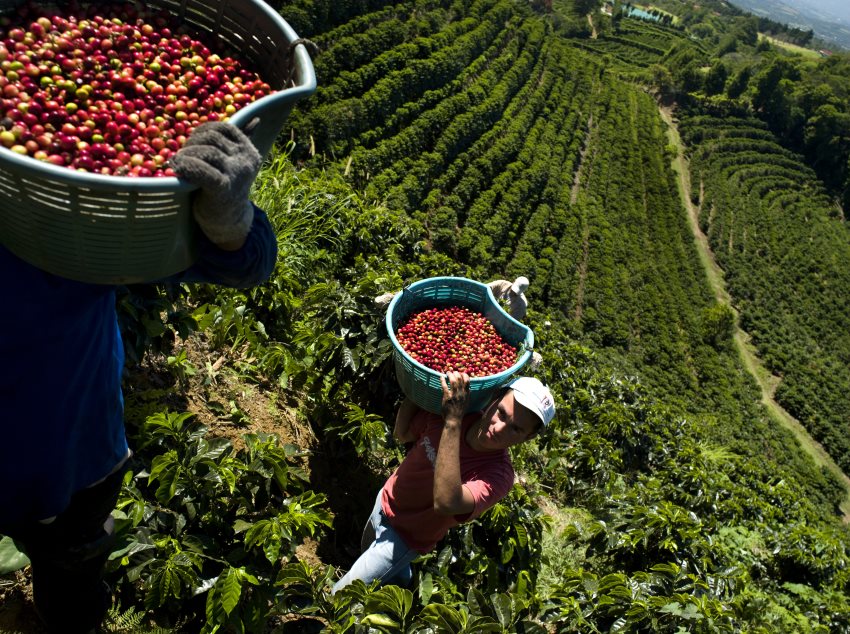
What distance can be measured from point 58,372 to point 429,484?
131 cm

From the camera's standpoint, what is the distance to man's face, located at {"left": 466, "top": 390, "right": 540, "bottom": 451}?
6.53 feet

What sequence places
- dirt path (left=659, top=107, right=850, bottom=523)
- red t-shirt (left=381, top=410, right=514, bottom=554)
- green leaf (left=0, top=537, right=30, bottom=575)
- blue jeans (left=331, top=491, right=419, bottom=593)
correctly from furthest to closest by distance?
dirt path (left=659, top=107, right=850, bottom=523), blue jeans (left=331, top=491, right=419, bottom=593), red t-shirt (left=381, top=410, right=514, bottom=554), green leaf (left=0, top=537, right=30, bottom=575)

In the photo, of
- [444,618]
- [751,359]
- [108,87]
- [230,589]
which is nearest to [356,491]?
[230,589]

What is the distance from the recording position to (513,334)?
2693 mm

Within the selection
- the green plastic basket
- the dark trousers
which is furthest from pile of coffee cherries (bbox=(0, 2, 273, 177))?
the dark trousers

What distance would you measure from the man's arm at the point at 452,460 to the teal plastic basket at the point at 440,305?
0.10 metres

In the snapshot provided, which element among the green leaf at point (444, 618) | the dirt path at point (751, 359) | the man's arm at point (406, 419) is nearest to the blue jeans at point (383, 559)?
the man's arm at point (406, 419)

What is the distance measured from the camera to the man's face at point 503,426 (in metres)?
1.99

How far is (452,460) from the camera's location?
6.42 ft

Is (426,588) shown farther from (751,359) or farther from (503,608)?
(751,359)

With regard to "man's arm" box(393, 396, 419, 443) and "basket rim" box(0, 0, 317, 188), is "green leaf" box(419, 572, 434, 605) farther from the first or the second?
"basket rim" box(0, 0, 317, 188)

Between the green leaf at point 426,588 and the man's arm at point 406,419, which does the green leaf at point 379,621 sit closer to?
the green leaf at point 426,588

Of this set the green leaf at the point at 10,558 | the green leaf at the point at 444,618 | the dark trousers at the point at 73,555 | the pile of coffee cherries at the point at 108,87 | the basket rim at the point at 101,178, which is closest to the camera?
the basket rim at the point at 101,178

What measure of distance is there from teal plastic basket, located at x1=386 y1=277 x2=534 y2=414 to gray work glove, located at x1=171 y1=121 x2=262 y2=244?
1.13 meters
